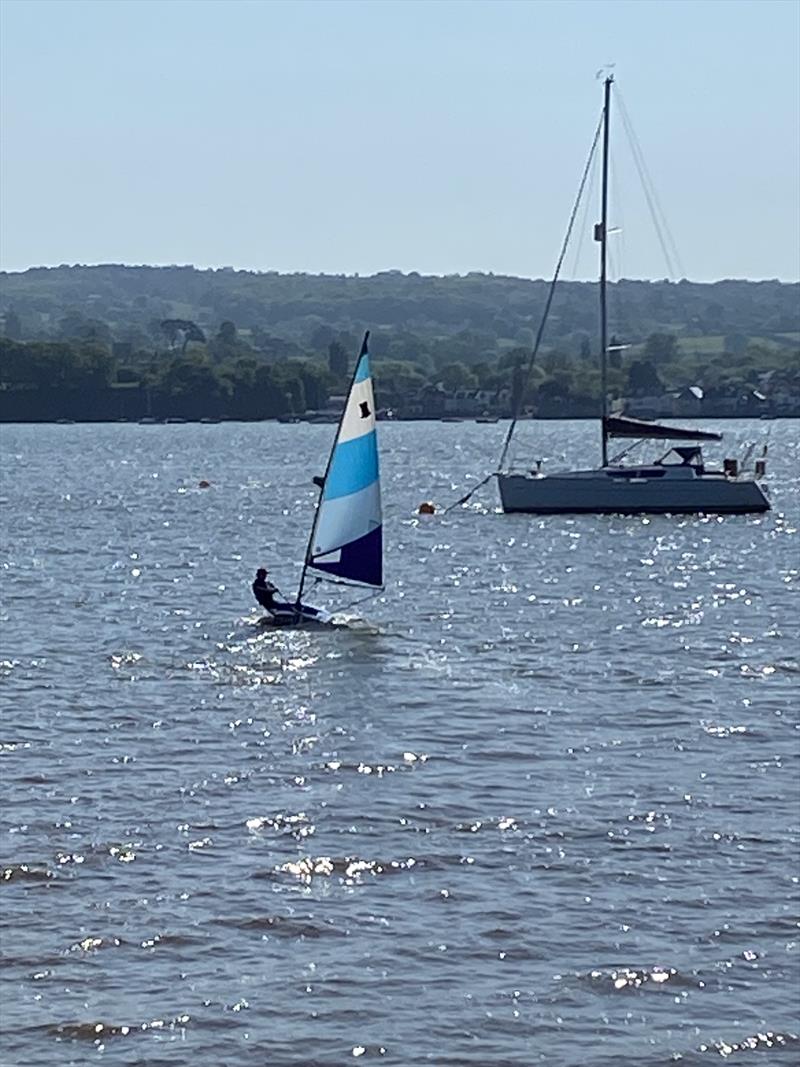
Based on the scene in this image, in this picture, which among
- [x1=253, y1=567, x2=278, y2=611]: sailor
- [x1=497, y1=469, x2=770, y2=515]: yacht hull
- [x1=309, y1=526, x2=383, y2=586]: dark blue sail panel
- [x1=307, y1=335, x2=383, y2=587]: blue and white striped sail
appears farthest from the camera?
[x1=497, y1=469, x2=770, y2=515]: yacht hull

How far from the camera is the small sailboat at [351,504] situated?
124 ft

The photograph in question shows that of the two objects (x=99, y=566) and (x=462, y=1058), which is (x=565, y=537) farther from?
(x=462, y=1058)

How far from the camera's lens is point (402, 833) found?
22141 millimetres

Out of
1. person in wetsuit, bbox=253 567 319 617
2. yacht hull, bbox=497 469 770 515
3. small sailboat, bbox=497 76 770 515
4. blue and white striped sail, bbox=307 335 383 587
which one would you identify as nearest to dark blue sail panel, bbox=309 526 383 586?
blue and white striped sail, bbox=307 335 383 587

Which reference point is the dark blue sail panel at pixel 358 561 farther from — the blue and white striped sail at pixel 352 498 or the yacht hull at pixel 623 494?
the yacht hull at pixel 623 494

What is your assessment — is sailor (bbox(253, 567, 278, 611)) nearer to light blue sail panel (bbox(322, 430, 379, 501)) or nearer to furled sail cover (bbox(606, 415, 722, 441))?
light blue sail panel (bbox(322, 430, 379, 501))

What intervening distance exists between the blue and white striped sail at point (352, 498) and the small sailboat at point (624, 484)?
29.8 meters

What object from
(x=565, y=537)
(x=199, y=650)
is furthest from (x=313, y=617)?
Result: (x=565, y=537)

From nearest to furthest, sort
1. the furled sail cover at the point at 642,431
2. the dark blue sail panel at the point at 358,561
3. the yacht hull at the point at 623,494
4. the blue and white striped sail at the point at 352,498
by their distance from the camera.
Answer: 1. the blue and white striped sail at the point at 352,498
2. the dark blue sail panel at the point at 358,561
3. the furled sail cover at the point at 642,431
4. the yacht hull at the point at 623,494

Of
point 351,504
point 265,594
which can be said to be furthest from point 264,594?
point 351,504

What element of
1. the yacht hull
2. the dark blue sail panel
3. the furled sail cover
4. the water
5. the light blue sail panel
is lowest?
the yacht hull

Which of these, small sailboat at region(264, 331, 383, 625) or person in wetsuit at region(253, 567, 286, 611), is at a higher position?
small sailboat at region(264, 331, 383, 625)

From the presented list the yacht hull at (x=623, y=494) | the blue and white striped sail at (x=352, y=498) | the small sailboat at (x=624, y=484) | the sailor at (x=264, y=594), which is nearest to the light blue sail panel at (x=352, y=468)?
the blue and white striped sail at (x=352, y=498)

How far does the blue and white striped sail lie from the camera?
37.7 m
